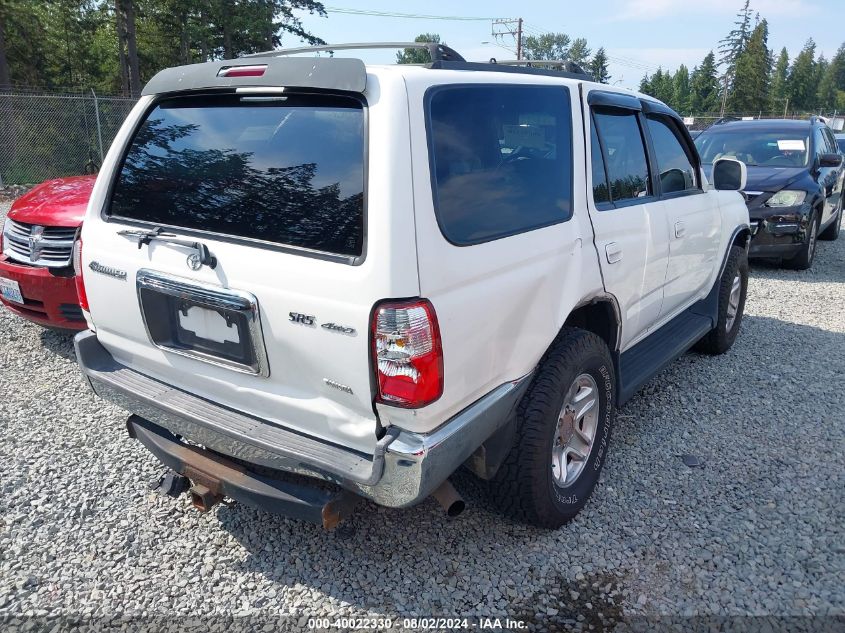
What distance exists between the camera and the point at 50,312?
4.44 metres

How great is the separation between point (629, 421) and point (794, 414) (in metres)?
1.14

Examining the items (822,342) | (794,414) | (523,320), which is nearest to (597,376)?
(523,320)

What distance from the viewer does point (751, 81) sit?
82875 mm

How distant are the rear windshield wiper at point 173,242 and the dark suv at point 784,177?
7.44 metres

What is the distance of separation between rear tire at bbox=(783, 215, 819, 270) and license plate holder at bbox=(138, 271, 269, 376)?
7993 mm

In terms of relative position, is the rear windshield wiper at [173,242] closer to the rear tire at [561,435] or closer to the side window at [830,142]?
the rear tire at [561,435]

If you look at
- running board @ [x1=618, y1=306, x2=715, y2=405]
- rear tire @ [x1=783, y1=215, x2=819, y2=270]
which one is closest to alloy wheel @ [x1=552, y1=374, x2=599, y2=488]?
running board @ [x1=618, y1=306, x2=715, y2=405]

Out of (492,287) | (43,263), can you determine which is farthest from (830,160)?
(43,263)

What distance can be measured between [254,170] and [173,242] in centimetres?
42

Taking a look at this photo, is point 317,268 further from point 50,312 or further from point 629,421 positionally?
point 50,312

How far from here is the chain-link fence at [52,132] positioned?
46.5 ft

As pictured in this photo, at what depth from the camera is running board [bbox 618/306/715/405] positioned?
11.1 feet

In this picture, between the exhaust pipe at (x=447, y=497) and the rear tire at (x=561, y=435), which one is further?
the rear tire at (x=561, y=435)

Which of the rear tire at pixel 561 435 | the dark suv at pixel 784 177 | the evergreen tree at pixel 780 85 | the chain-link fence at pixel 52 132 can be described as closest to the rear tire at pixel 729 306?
the rear tire at pixel 561 435
